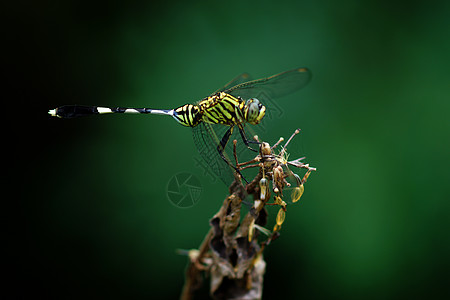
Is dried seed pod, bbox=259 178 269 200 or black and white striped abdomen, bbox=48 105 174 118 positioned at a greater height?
black and white striped abdomen, bbox=48 105 174 118

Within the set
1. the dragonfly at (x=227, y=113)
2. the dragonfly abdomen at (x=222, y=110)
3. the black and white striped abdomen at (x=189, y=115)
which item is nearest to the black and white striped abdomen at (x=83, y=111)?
the dragonfly at (x=227, y=113)

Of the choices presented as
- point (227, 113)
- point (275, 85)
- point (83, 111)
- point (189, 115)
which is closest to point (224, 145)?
point (227, 113)

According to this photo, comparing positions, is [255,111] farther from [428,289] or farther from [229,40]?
[428,289]

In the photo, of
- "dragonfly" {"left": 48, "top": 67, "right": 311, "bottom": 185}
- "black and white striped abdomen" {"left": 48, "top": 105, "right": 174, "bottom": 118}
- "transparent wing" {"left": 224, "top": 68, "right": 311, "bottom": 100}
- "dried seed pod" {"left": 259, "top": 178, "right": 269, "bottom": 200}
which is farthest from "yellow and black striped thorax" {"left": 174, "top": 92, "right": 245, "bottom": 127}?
"dried seed pod" {"left": 259, "top": 178, "right": 269, "bottom": 200}

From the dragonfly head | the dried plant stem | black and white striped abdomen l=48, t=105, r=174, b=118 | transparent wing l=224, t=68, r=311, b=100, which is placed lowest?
the dried plant stem

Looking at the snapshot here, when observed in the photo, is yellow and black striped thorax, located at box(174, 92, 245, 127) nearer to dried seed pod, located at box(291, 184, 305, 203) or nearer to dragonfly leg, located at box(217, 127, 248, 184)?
dragonfly leg, located at box(217, 127, 248, 184)

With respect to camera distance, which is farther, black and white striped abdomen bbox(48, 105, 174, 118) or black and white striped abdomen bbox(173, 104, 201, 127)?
black and white striped abdomen bbox(48, 105, 174, 118)
